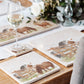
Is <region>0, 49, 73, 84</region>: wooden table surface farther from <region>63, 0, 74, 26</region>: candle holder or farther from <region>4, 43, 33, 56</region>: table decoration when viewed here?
<region>63, 0, 74, 26</region>: candle holder

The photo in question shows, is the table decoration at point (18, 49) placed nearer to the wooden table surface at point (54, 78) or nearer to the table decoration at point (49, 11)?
the wooden table surface at point (54, 78)

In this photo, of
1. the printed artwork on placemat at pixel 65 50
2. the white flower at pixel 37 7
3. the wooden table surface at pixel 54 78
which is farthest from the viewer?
the white flower at pixel 37 7

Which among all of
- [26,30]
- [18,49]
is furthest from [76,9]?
[18,49]

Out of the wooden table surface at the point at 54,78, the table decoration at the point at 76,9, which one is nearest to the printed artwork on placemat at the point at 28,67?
the wooden table surface at the point at 54,78

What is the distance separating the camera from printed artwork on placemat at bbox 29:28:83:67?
155 centimetres

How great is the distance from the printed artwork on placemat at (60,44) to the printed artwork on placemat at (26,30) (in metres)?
0.08

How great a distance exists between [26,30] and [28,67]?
0.50 m

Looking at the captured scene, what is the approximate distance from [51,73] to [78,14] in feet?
2.54

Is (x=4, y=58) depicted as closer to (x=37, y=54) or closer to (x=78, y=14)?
(x=37, y=54)

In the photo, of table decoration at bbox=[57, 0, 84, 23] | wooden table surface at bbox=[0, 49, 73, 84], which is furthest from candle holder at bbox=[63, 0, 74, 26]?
wooden table surface at bbox=[0, 49, 73, 84]

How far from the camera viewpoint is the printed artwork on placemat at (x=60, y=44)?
5.10 feet

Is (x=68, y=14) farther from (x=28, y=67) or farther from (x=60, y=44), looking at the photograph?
(x=28, y=67)

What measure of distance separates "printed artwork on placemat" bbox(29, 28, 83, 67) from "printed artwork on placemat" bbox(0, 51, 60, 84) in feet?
0.27

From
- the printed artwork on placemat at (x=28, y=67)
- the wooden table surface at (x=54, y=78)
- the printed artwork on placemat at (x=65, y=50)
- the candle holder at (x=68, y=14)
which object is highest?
the candle holder at (x=68, y=14)
